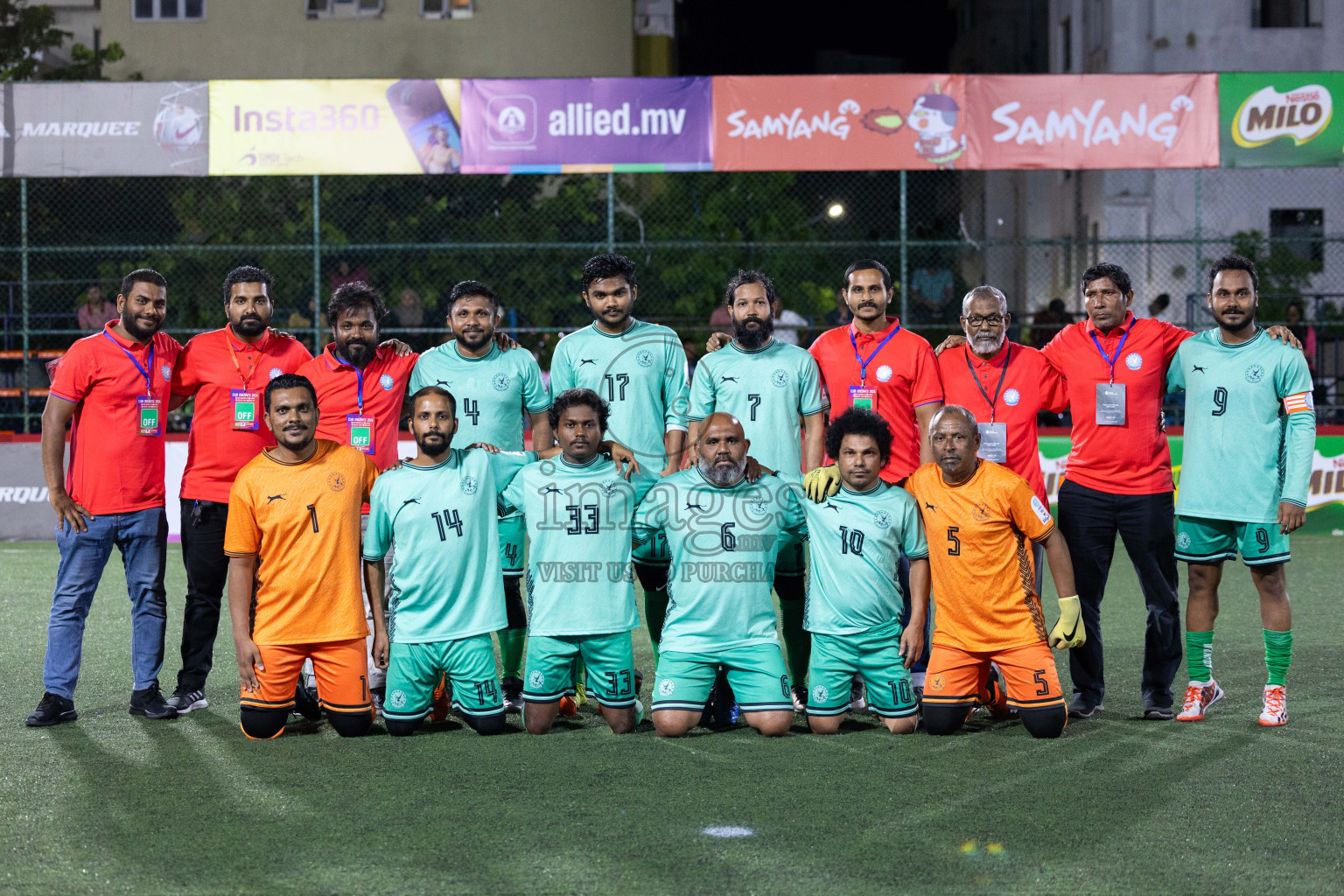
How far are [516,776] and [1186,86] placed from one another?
423 inches

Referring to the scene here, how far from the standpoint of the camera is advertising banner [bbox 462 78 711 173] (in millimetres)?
12719

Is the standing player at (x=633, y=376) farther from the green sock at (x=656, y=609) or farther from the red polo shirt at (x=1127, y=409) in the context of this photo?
the red polo shirt at (x=1127, y=409)

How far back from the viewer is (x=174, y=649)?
25.3 ft

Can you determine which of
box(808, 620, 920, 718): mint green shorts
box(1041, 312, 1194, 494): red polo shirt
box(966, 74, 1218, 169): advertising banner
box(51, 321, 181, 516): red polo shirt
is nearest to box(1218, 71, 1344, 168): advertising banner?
box(966, 74, 1218, 169): advertising banner

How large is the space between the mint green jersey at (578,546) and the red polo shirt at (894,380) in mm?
1190

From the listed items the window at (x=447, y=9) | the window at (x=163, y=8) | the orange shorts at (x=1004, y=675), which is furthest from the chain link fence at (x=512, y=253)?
the orange shorts at (x=1004, y=675)

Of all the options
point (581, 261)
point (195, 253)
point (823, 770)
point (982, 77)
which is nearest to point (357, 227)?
point (195, 253)

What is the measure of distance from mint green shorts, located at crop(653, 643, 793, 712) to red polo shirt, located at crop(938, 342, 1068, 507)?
1.44 m

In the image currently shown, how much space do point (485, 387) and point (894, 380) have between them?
187cm

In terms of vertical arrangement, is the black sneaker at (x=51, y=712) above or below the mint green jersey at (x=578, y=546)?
below

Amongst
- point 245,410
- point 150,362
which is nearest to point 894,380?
point 245,410

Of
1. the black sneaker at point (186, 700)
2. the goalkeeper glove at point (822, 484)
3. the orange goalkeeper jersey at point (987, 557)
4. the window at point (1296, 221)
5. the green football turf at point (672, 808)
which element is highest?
the window at point (1296, 221)

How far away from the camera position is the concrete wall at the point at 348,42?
2255cm

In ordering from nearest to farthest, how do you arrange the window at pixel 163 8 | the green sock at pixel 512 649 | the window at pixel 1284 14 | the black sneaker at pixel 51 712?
the black sneaker at pixel 51 712
the green sock at pixel 512 649
the window at pixel 163 8
the window at pixel 1284 14
